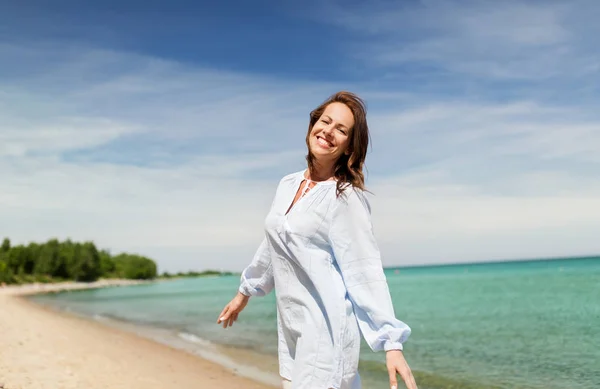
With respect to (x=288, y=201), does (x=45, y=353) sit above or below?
below

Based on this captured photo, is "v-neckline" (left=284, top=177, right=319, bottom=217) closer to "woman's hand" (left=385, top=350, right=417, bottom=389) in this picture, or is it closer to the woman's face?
the woman's face

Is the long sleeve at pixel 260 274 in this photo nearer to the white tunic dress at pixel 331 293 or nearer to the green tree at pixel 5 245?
the white tunic dress at pixel 331 293

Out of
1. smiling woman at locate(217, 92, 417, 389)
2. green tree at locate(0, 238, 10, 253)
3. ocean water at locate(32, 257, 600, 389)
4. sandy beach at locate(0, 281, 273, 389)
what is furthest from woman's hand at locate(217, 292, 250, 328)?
green tree at locate(0, 238, 10, 253)

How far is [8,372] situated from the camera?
8.98 m

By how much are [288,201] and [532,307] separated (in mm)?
26580

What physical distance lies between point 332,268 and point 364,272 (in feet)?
0.45

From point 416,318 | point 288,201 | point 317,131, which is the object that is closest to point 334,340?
point 288,201

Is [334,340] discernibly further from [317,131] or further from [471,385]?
[471,385]

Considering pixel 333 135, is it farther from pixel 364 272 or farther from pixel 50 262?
pixel 50 262

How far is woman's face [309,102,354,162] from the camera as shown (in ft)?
8.10

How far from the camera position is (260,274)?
2.85m

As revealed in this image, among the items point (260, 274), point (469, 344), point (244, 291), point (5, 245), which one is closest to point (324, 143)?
point (260, 274)

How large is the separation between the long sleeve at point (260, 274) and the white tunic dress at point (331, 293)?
1.10 feet

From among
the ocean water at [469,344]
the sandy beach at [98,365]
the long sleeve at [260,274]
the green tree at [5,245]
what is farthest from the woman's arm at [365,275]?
the green tree at [5,245]
